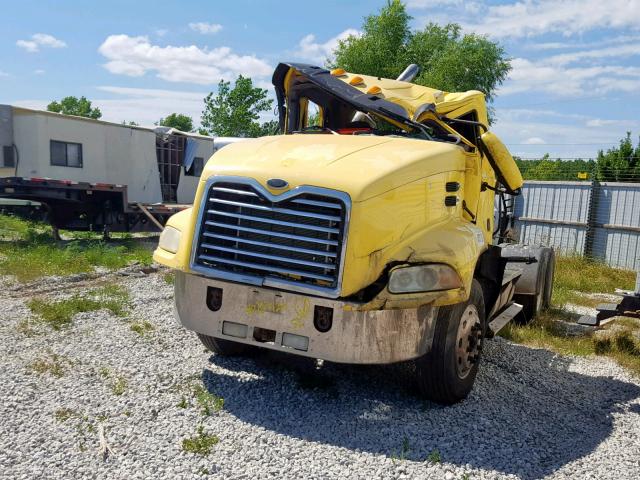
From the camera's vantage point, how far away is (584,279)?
12844 mm

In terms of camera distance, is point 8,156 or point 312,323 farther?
point 8,156

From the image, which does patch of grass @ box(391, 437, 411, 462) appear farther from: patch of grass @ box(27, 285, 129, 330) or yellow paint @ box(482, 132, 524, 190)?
patch of grass @ box(27, 285, 129, 330)

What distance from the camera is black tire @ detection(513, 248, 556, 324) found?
8.46 m

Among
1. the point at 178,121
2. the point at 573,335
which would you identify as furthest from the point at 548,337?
the point at 178,121

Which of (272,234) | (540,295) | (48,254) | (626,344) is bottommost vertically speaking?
(48,254)

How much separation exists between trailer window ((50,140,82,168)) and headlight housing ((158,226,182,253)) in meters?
12.7

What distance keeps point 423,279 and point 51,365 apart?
3247 millimetres

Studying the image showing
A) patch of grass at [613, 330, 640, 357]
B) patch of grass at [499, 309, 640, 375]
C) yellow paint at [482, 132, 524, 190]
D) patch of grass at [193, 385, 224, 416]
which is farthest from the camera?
patch of grass at [613, 330, 640, 357]

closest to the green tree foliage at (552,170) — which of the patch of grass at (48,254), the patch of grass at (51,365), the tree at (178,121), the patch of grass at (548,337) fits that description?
the patch of grass at (548,337)

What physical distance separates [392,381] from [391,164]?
6.40 ft

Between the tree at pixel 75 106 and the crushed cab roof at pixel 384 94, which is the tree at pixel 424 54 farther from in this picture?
the tree at pixel 75 106

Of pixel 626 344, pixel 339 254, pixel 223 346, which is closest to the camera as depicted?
pixel 339 254

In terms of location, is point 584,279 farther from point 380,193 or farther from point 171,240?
point 171,240

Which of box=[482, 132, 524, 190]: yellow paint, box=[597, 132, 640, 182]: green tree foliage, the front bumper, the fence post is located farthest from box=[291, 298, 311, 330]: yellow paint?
box=[597, 132, 640, 182]: green tree foliage
